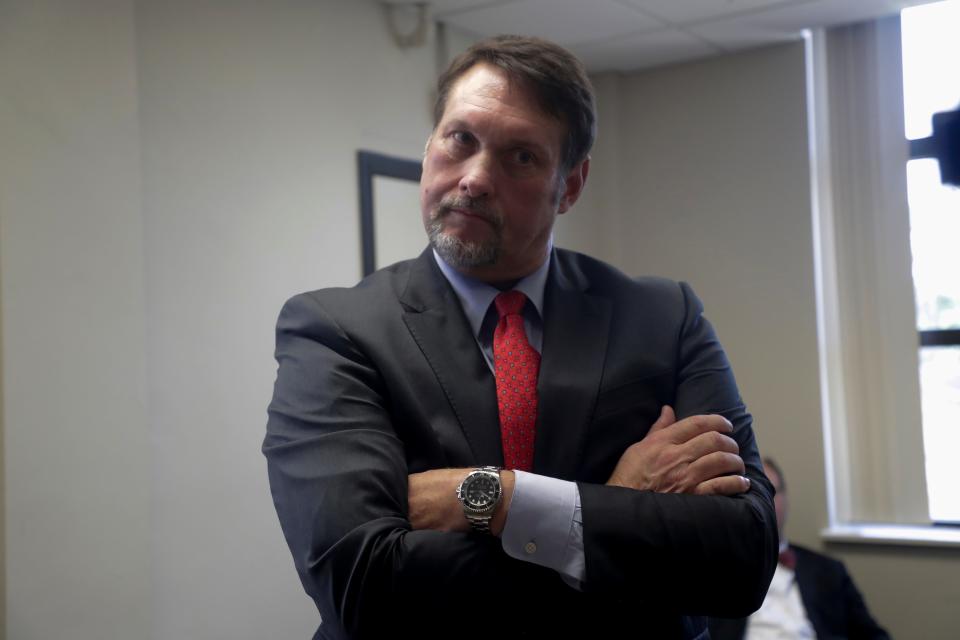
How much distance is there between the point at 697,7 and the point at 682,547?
113 inches

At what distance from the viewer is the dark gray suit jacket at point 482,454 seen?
1.24 metres

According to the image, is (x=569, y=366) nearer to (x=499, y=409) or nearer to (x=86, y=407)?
(x=499, y=409)

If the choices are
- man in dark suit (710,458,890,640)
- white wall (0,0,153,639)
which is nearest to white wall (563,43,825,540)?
man in dark suit (710,458,890,640)

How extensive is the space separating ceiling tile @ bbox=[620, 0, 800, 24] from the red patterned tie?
2492 mm

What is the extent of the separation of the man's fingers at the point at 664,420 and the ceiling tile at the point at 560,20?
2.50m

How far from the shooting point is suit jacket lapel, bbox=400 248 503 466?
4.49 feet

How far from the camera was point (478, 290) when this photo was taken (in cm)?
152

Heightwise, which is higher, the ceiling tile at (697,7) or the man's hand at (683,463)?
the ceiling tile at (697,7)

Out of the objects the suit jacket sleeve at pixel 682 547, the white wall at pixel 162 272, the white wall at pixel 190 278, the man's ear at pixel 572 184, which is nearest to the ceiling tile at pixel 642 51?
the white wall at pixel 190 278

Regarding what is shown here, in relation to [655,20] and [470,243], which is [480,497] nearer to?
[470,243]

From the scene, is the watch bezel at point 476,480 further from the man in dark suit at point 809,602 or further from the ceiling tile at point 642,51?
the ceiling tile at point 642,51

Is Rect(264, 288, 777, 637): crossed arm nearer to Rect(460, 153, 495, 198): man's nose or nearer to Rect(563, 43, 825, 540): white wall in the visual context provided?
Rect(460, 153, 495, 198): man's nose

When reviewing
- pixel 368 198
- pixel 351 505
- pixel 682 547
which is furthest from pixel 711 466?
pixel 368 198

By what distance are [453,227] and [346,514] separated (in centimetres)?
48
